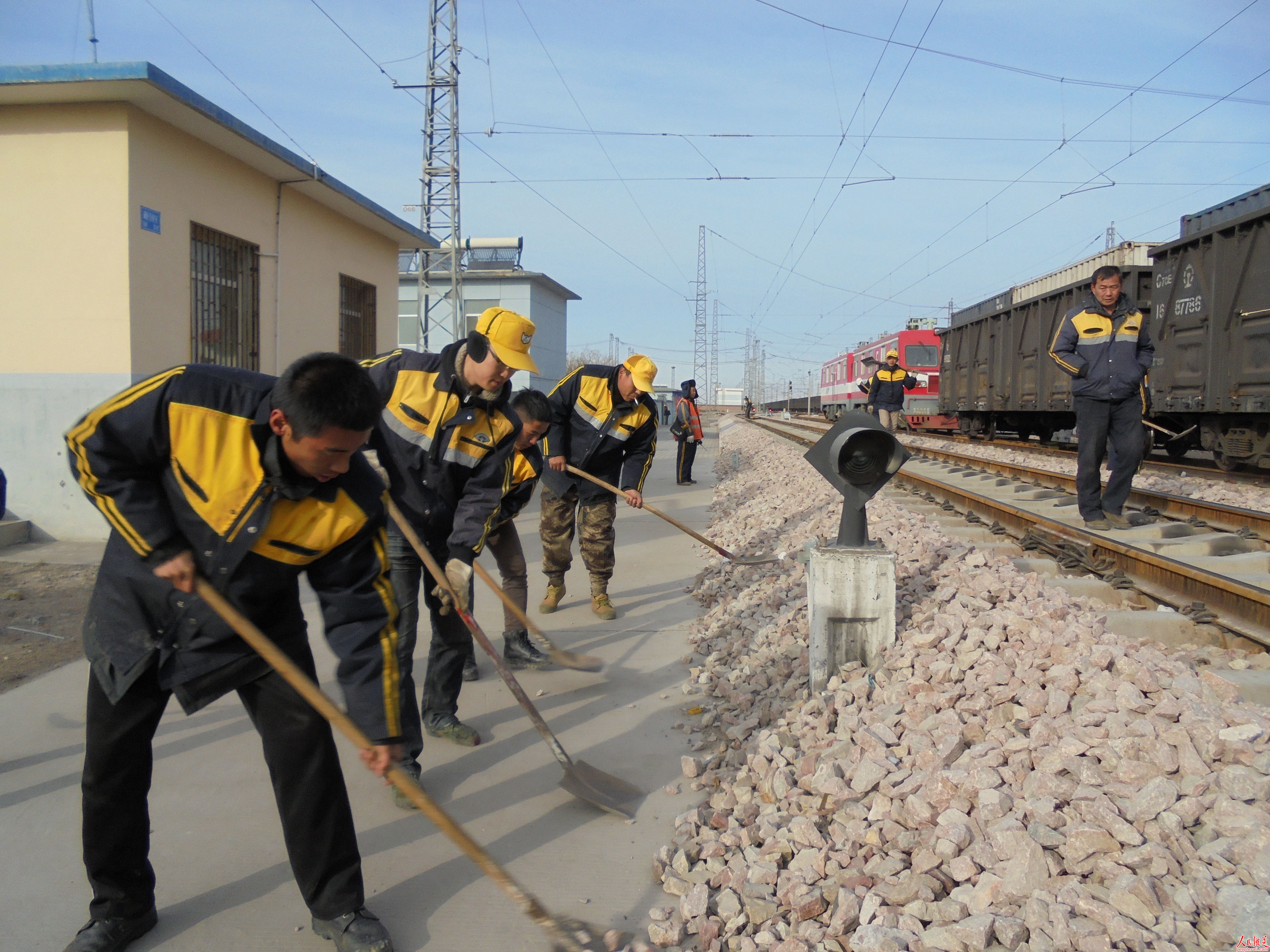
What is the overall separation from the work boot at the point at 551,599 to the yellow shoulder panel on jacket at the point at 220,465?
152 inches

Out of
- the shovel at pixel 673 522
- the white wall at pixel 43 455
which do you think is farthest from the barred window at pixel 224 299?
the shovel at pixel 673 522

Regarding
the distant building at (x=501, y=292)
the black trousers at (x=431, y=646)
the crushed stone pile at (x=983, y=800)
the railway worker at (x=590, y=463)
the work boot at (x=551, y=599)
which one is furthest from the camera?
the distant building at (x=501, y=292)

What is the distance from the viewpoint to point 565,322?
3631 centimetres

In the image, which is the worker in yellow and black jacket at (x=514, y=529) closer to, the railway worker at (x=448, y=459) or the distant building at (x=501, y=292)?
the railway worker at (x=448, y=459)

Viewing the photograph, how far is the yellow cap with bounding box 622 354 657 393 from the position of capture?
576cm

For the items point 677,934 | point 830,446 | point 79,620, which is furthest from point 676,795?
point 79,620

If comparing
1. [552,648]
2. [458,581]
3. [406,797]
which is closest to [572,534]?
[552,648]

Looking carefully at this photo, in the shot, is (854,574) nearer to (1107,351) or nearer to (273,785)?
(273,785)

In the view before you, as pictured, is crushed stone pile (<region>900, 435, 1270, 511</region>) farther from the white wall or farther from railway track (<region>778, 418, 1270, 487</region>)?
the white wall

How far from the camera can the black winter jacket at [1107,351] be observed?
19.6ft

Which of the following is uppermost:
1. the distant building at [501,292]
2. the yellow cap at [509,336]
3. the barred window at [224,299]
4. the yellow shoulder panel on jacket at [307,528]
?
A: the distant building at [501,292]

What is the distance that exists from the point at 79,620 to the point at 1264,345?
37.0 ft

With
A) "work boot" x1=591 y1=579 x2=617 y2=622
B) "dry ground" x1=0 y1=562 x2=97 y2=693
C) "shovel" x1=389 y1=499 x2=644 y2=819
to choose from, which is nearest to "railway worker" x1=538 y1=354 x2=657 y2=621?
"work boot" x1=591 y1=579 x2=617 y2=622

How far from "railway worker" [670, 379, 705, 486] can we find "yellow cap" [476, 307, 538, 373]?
879cm
